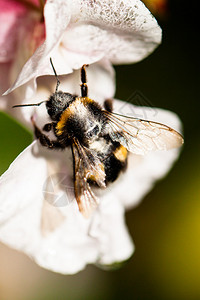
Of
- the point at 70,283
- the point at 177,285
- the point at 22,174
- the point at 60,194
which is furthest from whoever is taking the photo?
the point at 70,283

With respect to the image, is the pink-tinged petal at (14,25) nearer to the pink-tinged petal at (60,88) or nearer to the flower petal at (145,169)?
the pink-tinged petal at (60,88)

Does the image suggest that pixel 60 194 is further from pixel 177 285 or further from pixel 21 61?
pixel 177 285

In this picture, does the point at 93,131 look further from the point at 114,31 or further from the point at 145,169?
the point at 145,169

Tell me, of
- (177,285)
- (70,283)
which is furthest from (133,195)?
(70,283)

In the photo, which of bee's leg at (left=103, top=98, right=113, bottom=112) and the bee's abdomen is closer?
the bee's abdomen

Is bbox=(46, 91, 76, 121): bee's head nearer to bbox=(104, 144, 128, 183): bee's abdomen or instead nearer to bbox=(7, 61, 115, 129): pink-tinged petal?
bbox=(7, 61, 115, 129): pink-tinged petal

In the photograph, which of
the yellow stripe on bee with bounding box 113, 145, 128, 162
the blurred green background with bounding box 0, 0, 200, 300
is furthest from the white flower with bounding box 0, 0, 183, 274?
the blurred green background with bounding box 0, 0, 200, 300
